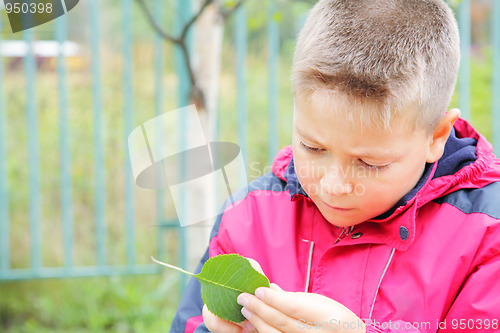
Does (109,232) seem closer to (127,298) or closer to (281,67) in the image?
(127,298)

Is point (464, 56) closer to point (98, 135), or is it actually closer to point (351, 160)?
point (98, 135)

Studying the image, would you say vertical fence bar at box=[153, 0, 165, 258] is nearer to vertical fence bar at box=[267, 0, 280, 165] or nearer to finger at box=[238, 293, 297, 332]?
vertical fence bar at box=[267, 0, 280, 165]

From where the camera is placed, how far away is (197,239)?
2617 mm

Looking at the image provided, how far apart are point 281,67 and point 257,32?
33cm

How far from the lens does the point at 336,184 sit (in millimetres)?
1108

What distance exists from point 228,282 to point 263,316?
0.09m

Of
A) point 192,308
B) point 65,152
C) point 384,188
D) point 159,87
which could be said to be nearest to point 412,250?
point 384,188

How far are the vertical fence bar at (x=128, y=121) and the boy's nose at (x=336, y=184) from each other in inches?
88.5

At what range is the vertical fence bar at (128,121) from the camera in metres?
3.17

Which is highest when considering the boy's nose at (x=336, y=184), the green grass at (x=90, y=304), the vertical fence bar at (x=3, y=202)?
the boy's nose at (x=336, y=184)

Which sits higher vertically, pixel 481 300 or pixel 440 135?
pixel 440 135

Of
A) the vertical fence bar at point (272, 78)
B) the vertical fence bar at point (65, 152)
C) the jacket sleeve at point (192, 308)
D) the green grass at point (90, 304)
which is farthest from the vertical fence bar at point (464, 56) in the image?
the jacket sleeve at point (192, 308)

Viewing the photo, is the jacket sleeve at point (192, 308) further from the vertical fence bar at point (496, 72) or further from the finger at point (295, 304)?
the vertical fence bar at point (496, 72)

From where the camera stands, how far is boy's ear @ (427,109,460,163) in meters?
1.18
